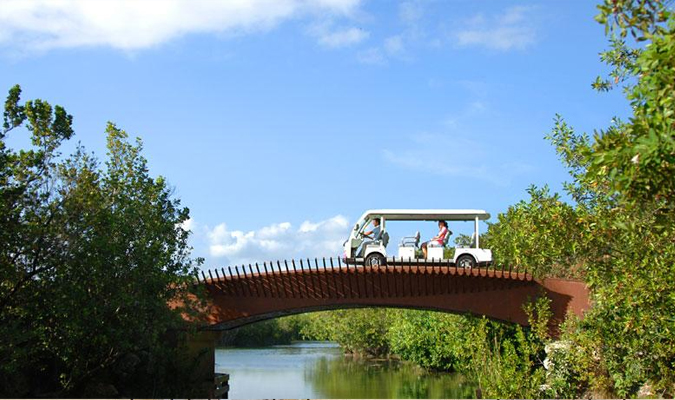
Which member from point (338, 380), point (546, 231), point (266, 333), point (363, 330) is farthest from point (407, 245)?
point (266, 333)

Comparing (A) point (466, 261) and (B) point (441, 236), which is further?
(A) point (466, 261)

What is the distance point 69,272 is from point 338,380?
18.1m

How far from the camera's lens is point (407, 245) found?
20109mm

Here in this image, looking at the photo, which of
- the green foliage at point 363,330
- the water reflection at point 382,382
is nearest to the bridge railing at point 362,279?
the water reflection at point 382,382

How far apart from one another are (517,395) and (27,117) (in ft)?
40.6

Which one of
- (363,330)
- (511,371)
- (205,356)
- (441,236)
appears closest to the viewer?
(511,371)

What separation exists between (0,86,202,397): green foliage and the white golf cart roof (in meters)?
5.36

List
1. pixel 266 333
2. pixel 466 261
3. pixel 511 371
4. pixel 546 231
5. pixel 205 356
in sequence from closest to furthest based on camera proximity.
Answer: pixel 546 231
pixel 511 371
pixel 466 261
pixel 205 356
pixel 266 333

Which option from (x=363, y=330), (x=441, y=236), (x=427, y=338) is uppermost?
(x=441, y=236)

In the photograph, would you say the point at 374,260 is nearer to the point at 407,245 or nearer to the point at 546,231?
the point at 407,245

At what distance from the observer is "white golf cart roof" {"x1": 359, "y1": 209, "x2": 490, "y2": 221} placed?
19750mm

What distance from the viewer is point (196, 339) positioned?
21.9m

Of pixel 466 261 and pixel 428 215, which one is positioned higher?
pixel 428 215

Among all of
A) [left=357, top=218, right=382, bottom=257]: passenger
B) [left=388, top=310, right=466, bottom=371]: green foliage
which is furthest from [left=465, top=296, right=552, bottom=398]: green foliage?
[left=388, top=310, right=466, bottom=371]: green foliage
